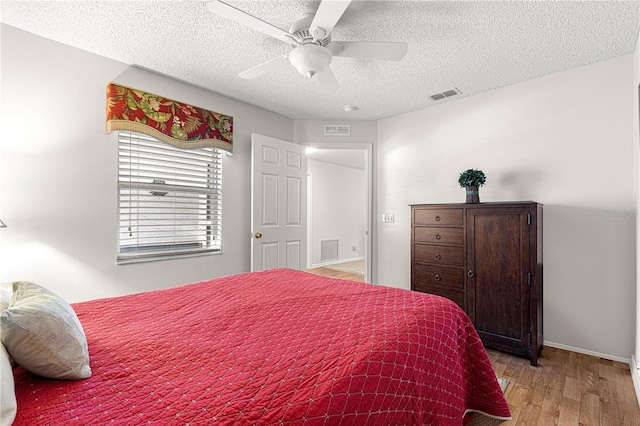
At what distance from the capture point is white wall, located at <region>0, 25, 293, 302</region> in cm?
215

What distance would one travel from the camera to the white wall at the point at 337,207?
6.92 metres

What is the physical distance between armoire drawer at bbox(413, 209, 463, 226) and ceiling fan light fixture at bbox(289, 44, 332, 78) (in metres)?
1.74

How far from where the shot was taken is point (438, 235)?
9.82 feet

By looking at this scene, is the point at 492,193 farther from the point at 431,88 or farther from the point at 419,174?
the point at 431,88

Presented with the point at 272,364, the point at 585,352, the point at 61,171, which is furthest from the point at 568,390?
the point at 61,171

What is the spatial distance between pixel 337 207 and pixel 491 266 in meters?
4.97

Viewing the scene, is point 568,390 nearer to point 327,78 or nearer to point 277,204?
point 327,78

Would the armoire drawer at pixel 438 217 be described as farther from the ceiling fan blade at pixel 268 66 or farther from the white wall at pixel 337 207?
the white wall at pixel 337 207

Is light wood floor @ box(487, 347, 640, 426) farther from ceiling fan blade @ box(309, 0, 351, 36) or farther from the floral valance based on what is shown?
the floral valance

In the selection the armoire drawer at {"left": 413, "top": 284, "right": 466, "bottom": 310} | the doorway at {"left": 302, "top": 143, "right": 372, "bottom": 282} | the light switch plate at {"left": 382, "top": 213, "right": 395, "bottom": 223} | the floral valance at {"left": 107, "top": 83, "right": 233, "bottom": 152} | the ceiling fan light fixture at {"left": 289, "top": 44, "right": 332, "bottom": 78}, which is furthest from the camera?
the doorway at {"left": 302, "top": 143, "right": 372, "bottom": 282}

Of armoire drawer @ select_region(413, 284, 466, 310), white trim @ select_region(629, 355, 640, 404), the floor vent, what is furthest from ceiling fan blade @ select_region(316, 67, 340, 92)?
the floor vent

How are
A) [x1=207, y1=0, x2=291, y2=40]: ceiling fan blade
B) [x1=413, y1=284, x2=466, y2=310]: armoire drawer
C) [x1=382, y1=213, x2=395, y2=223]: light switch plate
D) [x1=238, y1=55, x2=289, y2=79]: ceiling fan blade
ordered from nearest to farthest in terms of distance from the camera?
[x1=207, y1=0, x2=291, y2=40]: ceiling fan blade, [x1=238, y1=55, x2=289, y2=79]: ceiling fan blade, [x1=413, y1=284, x2=466, y2=310]: armoire drawer, [x1=382, y1=213, x2=395, y2=223]: light switch plate

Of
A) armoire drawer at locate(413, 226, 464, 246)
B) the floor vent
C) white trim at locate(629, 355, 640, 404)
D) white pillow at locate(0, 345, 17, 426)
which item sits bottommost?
white trim at locate(629, 355, 640, 404)

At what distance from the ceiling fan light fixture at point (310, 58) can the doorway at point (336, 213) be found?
4.08 metres
